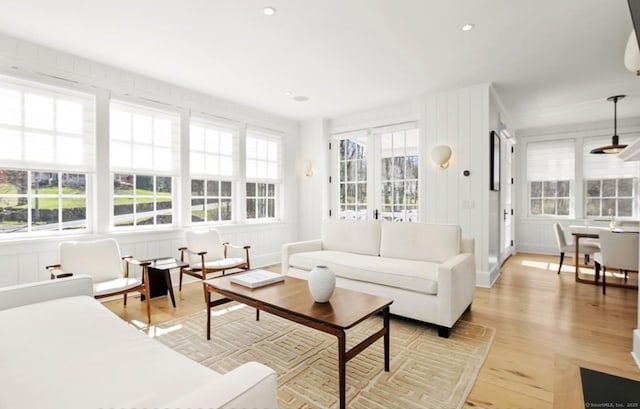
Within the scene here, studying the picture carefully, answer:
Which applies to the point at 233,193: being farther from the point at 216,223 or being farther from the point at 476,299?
the point at 476,299

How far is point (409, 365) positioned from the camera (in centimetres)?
224

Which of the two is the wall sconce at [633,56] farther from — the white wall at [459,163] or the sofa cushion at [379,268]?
the white wall at [459,163]

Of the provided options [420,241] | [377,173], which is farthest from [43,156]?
[377,173]

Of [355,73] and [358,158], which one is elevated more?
[355,73]

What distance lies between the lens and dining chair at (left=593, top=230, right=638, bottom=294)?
3.72 meters

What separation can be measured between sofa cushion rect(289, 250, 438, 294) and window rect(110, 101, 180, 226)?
79.7 inches

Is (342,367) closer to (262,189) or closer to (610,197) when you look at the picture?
(262,189)

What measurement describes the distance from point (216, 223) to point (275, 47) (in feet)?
9.26

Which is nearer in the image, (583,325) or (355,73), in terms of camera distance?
(583,325)

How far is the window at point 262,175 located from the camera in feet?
18.0

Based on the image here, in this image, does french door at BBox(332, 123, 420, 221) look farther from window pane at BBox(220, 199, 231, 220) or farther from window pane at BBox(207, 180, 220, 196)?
window pane at BBox(207, 180, 220, 196)

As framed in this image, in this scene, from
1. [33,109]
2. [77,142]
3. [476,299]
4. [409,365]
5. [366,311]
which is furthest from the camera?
[476,299]

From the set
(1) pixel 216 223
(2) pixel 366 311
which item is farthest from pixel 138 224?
(2) pixel 366 311

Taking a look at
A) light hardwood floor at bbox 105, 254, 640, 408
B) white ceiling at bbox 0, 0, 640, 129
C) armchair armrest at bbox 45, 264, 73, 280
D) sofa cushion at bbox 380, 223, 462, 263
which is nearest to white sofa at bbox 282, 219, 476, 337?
sofa cushion at bbox 380, 223, 462, 263
